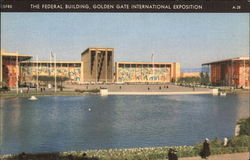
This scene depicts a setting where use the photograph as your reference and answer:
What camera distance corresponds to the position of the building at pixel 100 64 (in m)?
73.8

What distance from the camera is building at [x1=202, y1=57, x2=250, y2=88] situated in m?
55.5

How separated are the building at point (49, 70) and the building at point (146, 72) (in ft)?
45.1

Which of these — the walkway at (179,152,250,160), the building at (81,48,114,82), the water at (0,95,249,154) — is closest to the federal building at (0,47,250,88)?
the building at (81,48,114,82)

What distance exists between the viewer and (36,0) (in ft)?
27.6

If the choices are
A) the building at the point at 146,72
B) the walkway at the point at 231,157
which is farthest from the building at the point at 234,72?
the walkway at the point at 231,157

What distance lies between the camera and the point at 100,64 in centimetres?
7494

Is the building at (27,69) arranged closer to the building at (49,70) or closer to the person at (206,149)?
the building at (49,70)

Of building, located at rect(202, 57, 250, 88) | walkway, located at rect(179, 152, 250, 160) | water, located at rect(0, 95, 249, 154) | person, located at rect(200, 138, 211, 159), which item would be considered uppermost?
building, located at rect(202, 57, 250, 88)

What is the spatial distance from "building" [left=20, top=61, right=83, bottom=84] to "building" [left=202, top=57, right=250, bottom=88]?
139 ft

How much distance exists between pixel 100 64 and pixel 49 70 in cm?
1563

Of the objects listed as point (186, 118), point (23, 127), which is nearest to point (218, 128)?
point (186, 118)

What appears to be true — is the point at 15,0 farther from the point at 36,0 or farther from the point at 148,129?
the point at 148,129

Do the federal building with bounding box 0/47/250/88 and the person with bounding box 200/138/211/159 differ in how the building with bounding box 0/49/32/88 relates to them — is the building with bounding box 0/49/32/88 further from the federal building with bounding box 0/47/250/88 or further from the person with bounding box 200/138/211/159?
the person with bounding box 200/138/211/159

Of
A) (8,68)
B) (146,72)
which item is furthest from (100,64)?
(8,68)
